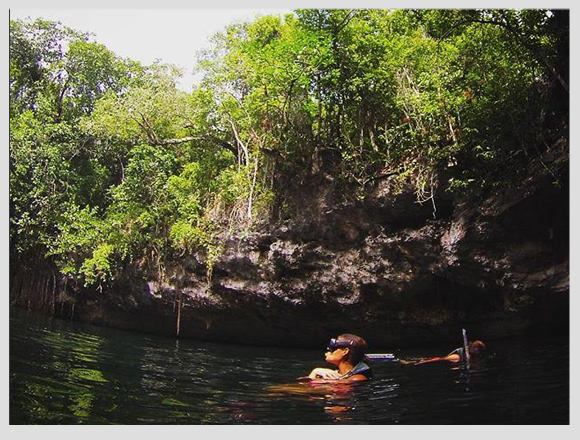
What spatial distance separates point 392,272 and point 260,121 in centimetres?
419

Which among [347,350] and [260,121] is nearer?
[347,350]

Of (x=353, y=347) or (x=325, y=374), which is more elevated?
(x=353, y=347)

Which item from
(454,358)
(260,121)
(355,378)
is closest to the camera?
(355,378)

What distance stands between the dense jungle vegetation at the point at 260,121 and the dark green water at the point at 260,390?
3044mm

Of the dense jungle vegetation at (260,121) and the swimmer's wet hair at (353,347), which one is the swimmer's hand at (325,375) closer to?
the swimmer's wet hair at (353,347)

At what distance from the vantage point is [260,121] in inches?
372

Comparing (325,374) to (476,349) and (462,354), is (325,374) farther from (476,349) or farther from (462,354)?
(476,349)

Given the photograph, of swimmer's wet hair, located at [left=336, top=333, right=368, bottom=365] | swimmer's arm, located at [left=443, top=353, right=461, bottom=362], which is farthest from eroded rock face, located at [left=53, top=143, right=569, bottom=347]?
swimmer's wet hair, located at [left=336, top=333, right=368, bottom=365]

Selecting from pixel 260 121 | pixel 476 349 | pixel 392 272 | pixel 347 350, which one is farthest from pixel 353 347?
pixel 260 121

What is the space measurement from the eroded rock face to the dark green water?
106 cm

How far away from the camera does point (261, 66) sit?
27.3ft

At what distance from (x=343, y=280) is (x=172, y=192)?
16.4ft

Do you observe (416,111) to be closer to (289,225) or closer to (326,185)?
(326,185)

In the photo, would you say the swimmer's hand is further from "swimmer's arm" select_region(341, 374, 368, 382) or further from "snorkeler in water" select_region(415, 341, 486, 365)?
"snorkeler in water" select_region(415, 341, 486, 365)
